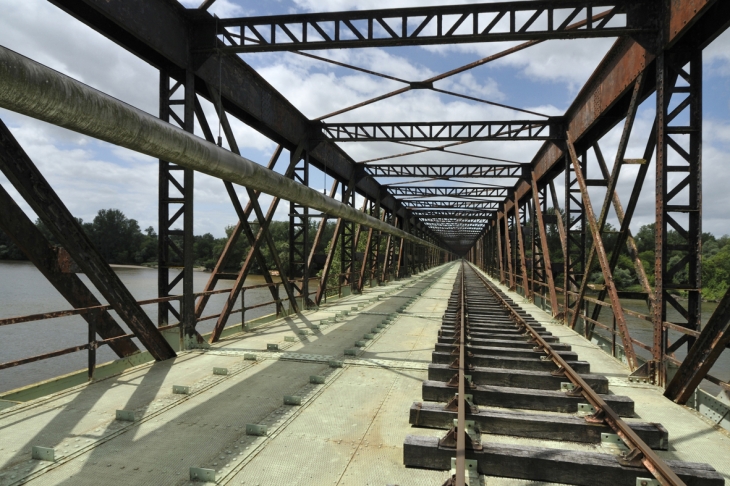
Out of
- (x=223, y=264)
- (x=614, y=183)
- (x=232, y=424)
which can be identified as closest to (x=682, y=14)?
(x=614, y=183)

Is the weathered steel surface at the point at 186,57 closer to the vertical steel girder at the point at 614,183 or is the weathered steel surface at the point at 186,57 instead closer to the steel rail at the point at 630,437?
the vertical steel girder at the point at 614,183

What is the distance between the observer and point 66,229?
19.0ft

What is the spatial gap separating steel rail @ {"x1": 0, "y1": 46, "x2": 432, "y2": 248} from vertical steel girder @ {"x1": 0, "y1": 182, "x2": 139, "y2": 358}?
189 cm

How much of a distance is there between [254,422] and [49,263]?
342 centimetres

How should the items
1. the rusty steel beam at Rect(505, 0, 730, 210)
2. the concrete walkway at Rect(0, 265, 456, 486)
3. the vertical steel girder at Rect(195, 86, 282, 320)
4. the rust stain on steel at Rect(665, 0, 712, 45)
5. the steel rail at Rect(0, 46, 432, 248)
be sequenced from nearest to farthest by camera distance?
the steel rail at Rect(0, 46, 432, 248)
the concrete walkway at Rect(0, 265, 456, 486)
the rust stain on steel at Rect(665, 0, 712, 45)
the rusty steel beam at Rect(505, 0, 730, 210)
the vertical steel girder at Rect(195, 86, 282, 320)

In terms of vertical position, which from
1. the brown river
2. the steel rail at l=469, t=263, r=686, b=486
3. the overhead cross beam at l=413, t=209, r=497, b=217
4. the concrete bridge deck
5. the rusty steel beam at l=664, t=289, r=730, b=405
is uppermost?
the overhead cross beam at l=413, t=209, r=497, b=217

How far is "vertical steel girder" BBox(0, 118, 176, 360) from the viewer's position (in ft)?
17.1

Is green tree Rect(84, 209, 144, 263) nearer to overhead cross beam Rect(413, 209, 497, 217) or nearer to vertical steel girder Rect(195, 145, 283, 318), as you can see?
overhead cross beam Rect(413, 209, 497, 217)

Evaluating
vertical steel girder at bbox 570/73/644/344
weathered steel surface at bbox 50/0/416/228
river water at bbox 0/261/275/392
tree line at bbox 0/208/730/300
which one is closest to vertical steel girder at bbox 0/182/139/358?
weathered steel surface at bbox 50/0/416/228

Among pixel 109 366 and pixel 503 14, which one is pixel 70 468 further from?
pixel 503 14

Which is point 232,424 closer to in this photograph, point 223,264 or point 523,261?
point 223,264

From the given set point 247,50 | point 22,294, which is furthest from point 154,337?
point 22,294

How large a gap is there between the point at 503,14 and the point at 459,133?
612 cm

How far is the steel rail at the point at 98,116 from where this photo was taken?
10.2 ft
